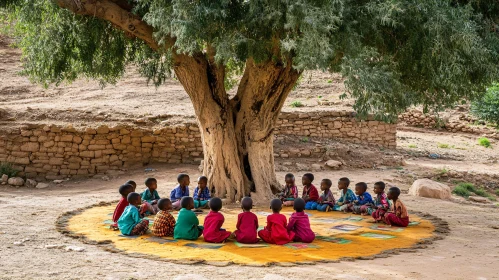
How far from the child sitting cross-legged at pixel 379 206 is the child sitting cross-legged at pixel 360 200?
4.7 inches

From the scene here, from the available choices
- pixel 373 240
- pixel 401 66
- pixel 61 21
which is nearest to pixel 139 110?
pixel 61 21

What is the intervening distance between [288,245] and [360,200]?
344 cm

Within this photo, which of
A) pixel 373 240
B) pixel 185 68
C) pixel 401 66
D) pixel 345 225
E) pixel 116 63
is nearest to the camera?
pixel 373 240

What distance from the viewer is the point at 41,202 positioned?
11711 millimetres

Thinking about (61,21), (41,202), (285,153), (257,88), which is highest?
(61,21)

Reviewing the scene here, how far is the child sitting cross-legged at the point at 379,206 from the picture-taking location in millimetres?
9594

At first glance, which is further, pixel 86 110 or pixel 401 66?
pixel 86 110

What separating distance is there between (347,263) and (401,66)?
468 cm

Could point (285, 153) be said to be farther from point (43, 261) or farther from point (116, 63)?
point (43, 261)

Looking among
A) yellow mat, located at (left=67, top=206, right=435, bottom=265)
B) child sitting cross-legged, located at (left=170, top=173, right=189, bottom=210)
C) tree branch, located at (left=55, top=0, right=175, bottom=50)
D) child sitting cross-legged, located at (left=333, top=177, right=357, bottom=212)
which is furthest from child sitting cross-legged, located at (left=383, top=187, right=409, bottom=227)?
tree branch, located at (left=55, top=0, right=175, bottom=50)

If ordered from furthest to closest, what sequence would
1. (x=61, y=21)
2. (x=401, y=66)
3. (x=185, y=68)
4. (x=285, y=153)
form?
(x=285, y=153)
(x=61, y=21)
(x=185, y=68)
(x=401, y=66)

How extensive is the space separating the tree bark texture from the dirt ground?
230 centimetres

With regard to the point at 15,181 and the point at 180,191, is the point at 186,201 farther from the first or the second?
the point at 15,181

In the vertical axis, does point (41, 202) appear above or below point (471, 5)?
below
